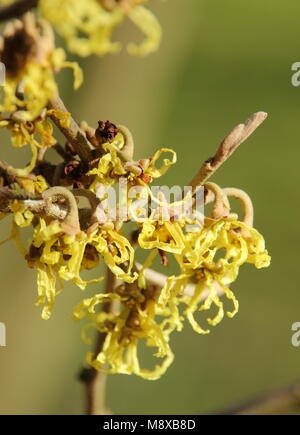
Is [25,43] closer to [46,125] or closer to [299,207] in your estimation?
[46,125]

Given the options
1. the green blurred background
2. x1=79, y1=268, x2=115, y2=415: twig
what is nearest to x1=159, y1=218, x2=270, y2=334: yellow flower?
x1=79, y1=268, x2=115, y2=415: twig

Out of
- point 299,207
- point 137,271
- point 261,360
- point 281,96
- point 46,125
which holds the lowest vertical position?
point 137,271

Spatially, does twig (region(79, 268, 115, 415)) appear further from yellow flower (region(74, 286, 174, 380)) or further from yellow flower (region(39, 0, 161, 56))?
yellow flower (region(39, 0, 161, 56))

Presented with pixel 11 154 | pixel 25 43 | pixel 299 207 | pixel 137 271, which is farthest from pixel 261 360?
pixel 25 43

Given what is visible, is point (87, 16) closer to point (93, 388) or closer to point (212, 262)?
point (212, 262)

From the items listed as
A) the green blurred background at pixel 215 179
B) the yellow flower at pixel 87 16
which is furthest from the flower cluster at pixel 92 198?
the green blurred background at pixel 215 179
